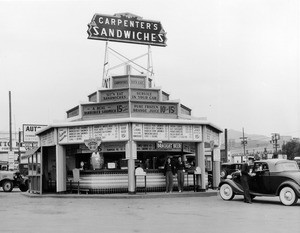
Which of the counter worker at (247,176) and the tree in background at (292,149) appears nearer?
the counter worker at (247,176)

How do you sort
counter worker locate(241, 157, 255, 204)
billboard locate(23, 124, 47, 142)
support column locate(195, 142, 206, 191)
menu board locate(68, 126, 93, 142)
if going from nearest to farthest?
counter worker locate(241, 157, 255, 204), menu board locate(68, 126, 93, 142), support column locate(195, 142, 206, 191), billboard locate(23, 124, 47, 142)

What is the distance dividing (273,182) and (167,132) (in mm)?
6154

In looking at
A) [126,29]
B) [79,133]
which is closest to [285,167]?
[79,133]

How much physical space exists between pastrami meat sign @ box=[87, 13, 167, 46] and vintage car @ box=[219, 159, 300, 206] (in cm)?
1081

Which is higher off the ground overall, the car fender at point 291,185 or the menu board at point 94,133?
the menu board at point 94,133

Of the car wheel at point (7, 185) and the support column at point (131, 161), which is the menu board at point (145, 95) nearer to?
the support column at point (131, 161)

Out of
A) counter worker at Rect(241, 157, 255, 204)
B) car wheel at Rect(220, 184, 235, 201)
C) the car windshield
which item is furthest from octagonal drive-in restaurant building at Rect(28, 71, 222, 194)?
the car windshield

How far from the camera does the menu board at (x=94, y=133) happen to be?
21.2 meters

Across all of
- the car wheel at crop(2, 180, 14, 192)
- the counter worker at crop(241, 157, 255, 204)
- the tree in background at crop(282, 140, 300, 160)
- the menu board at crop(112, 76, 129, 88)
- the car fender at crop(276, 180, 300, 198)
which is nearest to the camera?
the car fender at crop(276, 180, 300, 198)

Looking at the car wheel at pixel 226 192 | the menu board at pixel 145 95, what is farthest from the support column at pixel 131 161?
the car wheel at pixel 226 192

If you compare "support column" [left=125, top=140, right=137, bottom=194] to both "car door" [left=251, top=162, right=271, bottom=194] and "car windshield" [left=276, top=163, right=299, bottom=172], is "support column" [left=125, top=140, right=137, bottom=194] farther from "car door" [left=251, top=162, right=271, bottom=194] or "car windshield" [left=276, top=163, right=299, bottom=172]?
"car windshield" [left=276, top=163, right=299, bottom=172]

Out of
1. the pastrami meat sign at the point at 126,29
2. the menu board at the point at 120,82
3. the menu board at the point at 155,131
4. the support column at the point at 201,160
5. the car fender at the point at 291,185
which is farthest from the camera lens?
the pastrami meat sign at the point at 126,29

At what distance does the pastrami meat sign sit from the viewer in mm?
25266

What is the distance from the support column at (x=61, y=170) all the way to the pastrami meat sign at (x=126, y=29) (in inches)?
259
